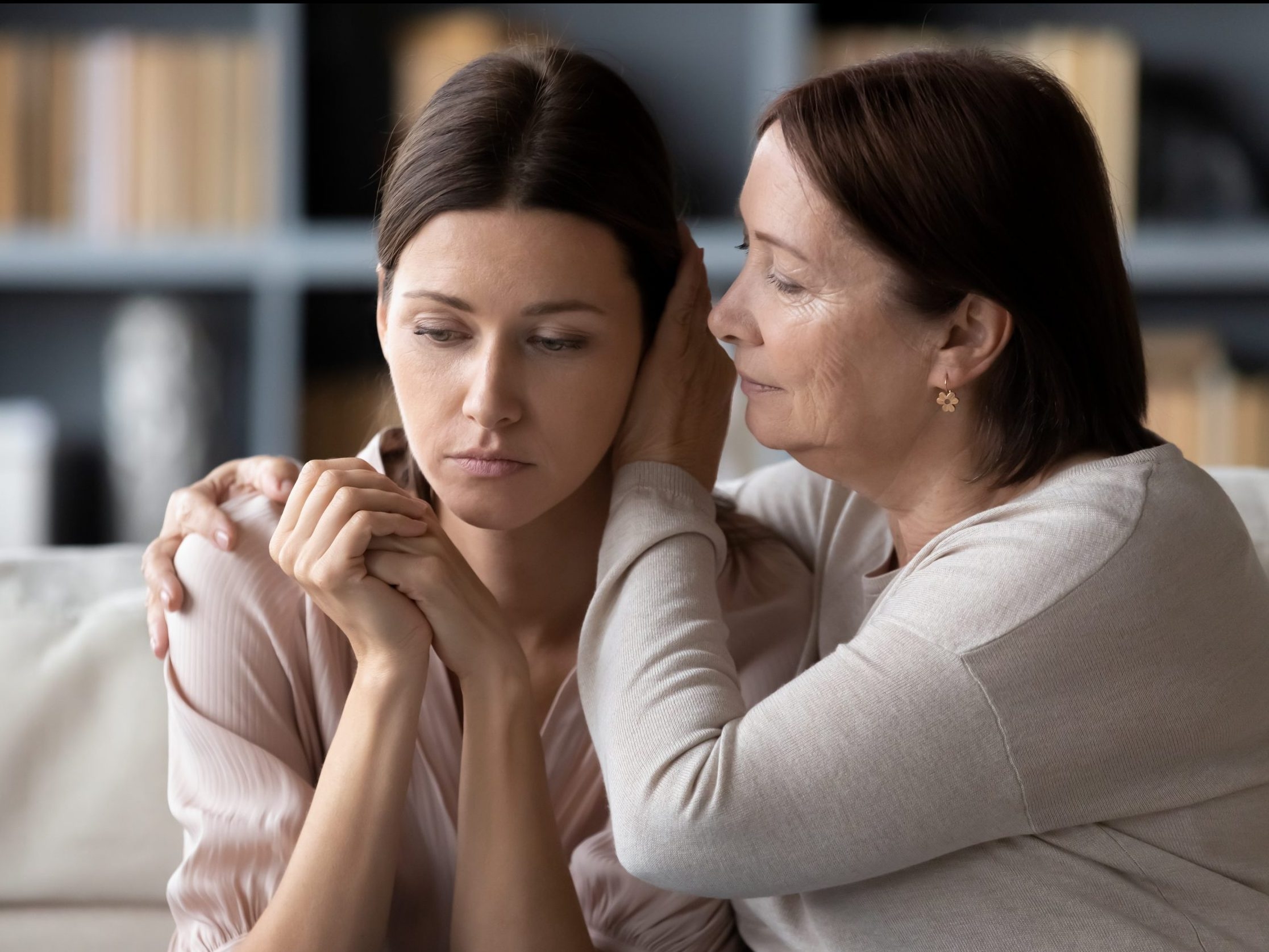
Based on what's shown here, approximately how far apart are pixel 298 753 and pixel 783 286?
1.98ft

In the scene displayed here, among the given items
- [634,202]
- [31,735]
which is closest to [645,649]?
[634,202]

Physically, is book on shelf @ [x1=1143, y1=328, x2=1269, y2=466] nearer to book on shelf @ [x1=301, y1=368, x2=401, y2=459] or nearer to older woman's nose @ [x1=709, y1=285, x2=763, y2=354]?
book on shelf @ [x1=301, y1=368, x2=401, y2=459]

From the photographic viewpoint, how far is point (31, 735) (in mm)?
1511

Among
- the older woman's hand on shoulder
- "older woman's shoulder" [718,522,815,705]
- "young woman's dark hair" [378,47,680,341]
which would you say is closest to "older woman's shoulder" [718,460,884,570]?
"older woman's shoulder" [718,522,815,705]

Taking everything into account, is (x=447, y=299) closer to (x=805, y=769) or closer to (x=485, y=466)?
(x=485, y=466)

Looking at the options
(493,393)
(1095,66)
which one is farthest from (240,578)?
(1095,66)

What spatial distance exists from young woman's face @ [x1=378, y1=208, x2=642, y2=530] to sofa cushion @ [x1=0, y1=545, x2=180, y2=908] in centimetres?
52

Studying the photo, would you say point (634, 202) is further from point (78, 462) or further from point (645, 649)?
point (78, 462)

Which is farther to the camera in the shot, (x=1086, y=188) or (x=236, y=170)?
(x=236, y=170)

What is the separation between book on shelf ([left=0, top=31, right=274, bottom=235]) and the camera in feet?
10.1

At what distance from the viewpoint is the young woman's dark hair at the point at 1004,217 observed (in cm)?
112

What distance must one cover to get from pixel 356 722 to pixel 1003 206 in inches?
26.8

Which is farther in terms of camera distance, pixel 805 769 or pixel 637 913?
pixel 637 913

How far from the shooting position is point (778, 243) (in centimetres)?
119
